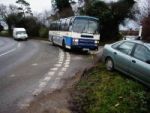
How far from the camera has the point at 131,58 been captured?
1130 cm

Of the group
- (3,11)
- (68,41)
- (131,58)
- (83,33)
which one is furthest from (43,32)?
(131,58)

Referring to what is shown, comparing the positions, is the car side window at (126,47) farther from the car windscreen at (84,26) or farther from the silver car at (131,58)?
the car windscreen at (84,26)

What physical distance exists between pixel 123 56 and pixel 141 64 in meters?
1.49

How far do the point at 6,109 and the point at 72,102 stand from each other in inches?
74.2

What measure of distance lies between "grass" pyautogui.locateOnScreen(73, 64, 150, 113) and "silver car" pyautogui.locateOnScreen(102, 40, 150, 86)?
35 cm

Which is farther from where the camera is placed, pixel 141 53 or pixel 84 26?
pixel 84 26

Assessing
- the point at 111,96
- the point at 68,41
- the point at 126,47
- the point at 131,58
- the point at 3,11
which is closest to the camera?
the point at 111,96

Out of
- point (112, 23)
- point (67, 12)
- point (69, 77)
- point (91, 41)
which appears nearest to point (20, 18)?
point (67, 12)

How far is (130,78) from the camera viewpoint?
1154cm

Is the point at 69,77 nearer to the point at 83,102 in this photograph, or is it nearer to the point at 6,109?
the point at 83,102

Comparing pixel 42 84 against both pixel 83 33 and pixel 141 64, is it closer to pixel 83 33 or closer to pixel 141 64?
pixel 141 64

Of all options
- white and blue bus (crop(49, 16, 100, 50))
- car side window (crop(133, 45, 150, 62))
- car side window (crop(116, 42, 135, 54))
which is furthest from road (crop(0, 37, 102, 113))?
white and blue bus (crop(49, 16, 100, 50))

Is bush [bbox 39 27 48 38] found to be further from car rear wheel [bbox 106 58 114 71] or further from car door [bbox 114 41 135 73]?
car door [bbox 114 41 135 73]

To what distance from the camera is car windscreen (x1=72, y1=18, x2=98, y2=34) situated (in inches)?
923
